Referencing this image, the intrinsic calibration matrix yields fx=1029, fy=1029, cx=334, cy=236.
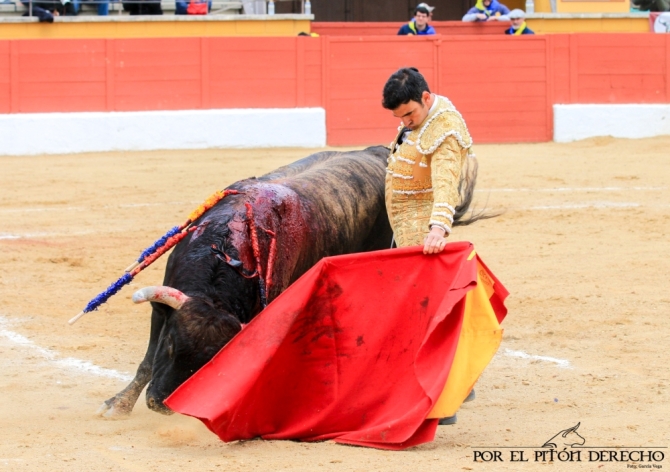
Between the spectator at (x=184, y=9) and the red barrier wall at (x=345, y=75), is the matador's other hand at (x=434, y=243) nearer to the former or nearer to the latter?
the red barrier wall at (x=345, y=75)

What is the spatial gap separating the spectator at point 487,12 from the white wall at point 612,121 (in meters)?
1.55

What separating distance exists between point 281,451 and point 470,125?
9287 mm

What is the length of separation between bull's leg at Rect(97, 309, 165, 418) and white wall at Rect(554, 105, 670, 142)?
365 inches

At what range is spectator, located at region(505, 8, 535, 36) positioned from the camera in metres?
12.1

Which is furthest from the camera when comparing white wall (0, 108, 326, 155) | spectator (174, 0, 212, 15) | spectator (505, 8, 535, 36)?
spectator (505, 8, 535, 36)

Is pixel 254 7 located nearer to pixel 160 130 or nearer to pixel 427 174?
pixel 160 130

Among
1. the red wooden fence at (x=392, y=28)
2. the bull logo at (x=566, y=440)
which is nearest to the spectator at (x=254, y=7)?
the red wooden fence at (x=392, y=28)

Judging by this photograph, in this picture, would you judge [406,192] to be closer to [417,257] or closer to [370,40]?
[417,257]

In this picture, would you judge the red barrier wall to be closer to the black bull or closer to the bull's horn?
the black bull

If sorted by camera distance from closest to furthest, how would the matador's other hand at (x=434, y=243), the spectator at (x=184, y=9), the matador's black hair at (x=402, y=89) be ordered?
the matador's other hand at (x=434, y=243) → the matador's black hair at (x=402, y=89) → the spectator at (x=184, y=9)

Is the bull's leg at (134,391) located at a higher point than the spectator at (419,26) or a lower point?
lower

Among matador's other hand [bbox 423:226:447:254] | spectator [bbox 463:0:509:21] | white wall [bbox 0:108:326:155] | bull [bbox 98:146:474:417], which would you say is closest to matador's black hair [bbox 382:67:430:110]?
matador's other hand [bbox 423:226:447:254]

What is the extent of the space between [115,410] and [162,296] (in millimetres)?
573

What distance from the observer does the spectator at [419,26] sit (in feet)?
38.9
